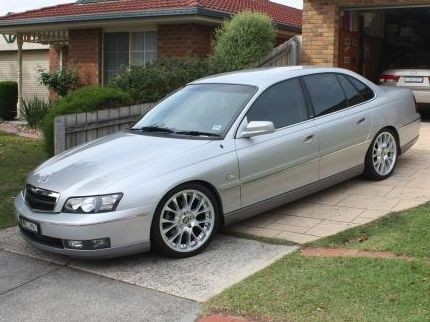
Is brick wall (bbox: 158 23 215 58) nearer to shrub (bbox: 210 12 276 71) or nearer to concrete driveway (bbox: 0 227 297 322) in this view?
shrub (bbox: 210 12 276 71)

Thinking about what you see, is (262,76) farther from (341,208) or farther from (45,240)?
(45,240)

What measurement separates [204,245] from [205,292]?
0.90 meters

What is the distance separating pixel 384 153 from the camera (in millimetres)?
7672

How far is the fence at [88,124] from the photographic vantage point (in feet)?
27.0

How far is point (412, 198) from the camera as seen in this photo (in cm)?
680

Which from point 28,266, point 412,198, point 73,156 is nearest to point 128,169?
point 73,156

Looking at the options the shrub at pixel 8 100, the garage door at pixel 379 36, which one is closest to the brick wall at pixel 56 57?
the shrub at pixel 8 100

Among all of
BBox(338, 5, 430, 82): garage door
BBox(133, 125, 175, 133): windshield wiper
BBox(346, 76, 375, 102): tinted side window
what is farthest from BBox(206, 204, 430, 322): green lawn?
BBox(338, 5, 430, 82): garage door

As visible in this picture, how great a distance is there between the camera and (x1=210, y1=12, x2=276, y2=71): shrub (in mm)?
12156

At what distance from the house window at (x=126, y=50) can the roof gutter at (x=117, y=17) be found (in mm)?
982

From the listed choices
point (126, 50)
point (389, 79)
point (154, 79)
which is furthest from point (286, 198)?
point (126, 50)

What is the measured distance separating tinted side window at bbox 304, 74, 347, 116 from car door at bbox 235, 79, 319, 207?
0.19 m

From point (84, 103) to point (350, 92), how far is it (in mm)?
4170

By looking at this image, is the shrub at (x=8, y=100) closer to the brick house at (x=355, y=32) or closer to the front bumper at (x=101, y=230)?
the brick house at (x=355, y=32)
